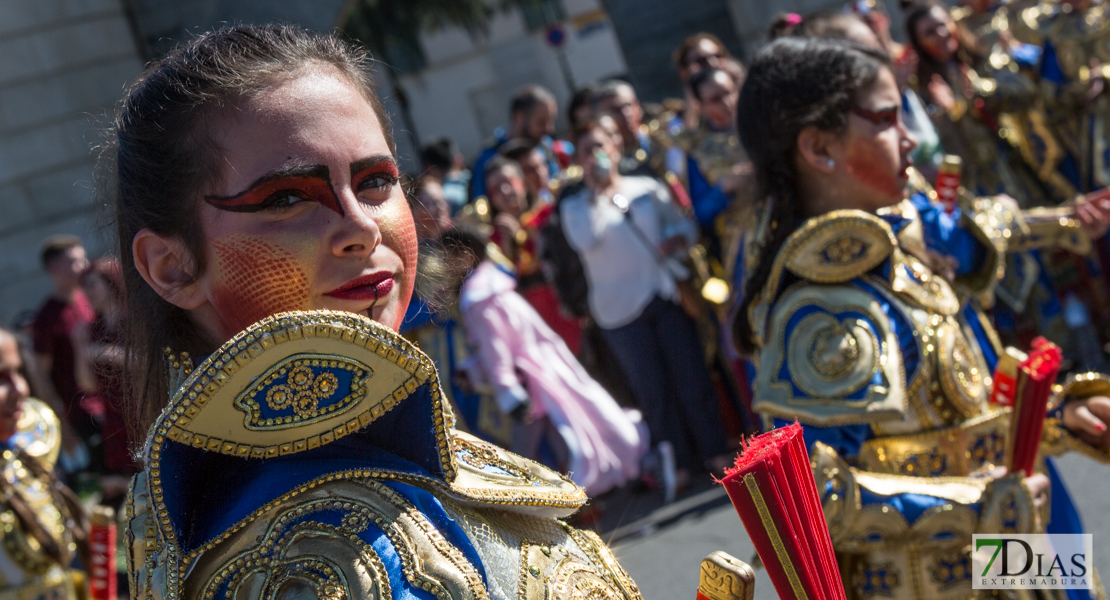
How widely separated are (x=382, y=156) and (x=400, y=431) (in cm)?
36

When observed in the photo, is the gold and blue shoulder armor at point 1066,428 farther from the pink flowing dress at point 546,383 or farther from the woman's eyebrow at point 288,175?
the pink flowing dress at point 546,383

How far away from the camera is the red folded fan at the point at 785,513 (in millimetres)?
1223

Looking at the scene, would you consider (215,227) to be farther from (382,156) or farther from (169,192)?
(382,156)

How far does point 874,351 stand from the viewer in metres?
2.18

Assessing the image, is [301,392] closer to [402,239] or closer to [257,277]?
[257,277]

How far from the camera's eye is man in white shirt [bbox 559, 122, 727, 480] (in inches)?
230

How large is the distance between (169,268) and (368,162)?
29 cm

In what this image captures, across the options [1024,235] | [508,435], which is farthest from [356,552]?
[508,435]

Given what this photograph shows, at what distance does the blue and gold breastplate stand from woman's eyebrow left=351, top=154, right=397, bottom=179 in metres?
0.26

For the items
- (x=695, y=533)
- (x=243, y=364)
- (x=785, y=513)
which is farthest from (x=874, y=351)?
(x=695, y=533)

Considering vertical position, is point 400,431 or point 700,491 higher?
point 400,431

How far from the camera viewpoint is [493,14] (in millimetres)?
29547

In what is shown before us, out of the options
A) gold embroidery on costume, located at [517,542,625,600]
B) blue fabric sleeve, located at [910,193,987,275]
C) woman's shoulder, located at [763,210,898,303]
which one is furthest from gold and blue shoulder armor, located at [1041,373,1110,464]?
gold embroidery on costume, located at [517,542,625,600]

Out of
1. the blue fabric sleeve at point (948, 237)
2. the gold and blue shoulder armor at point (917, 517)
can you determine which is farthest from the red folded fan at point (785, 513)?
the blue fabric sleeve at point (948, 237)
